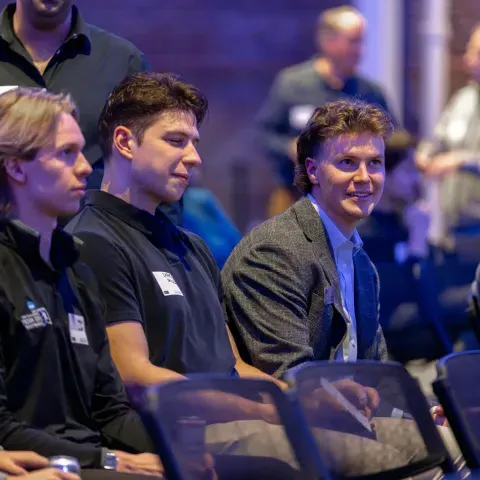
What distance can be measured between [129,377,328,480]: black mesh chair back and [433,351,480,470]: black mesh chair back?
0.41 metres

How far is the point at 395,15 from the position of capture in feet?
30.9

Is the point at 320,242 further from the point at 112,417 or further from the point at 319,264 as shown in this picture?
the point at 112,417

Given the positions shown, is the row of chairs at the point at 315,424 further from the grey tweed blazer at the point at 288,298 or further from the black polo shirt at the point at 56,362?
the grey tweed blazer at the point at 288,298

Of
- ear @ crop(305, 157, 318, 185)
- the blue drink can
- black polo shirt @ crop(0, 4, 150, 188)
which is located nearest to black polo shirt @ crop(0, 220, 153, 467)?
the blue drink can

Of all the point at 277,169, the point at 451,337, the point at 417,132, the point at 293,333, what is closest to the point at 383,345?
the point at 293,333

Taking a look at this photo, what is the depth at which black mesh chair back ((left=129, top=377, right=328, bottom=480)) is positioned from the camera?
2574 mm

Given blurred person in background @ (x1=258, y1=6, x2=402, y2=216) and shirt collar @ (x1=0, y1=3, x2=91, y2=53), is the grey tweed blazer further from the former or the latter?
blurred person in background @ (x1=258, y1=6, x2=402, y2=216)

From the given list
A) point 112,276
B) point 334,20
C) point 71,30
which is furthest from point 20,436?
point 334,20

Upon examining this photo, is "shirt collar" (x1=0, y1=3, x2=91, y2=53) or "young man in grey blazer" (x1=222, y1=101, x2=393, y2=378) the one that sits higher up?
"shirt collar" (x1=0, y1=3, x2=91, y2=53)

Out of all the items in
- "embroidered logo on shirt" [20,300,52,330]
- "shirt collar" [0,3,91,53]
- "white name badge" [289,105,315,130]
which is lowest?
"embroidered logo on shirt" [20,300,52,330]

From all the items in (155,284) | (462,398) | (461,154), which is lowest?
(462,398)

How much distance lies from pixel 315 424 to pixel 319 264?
1053 mm

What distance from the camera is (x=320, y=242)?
150 inches

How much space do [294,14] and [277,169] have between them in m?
2.54
